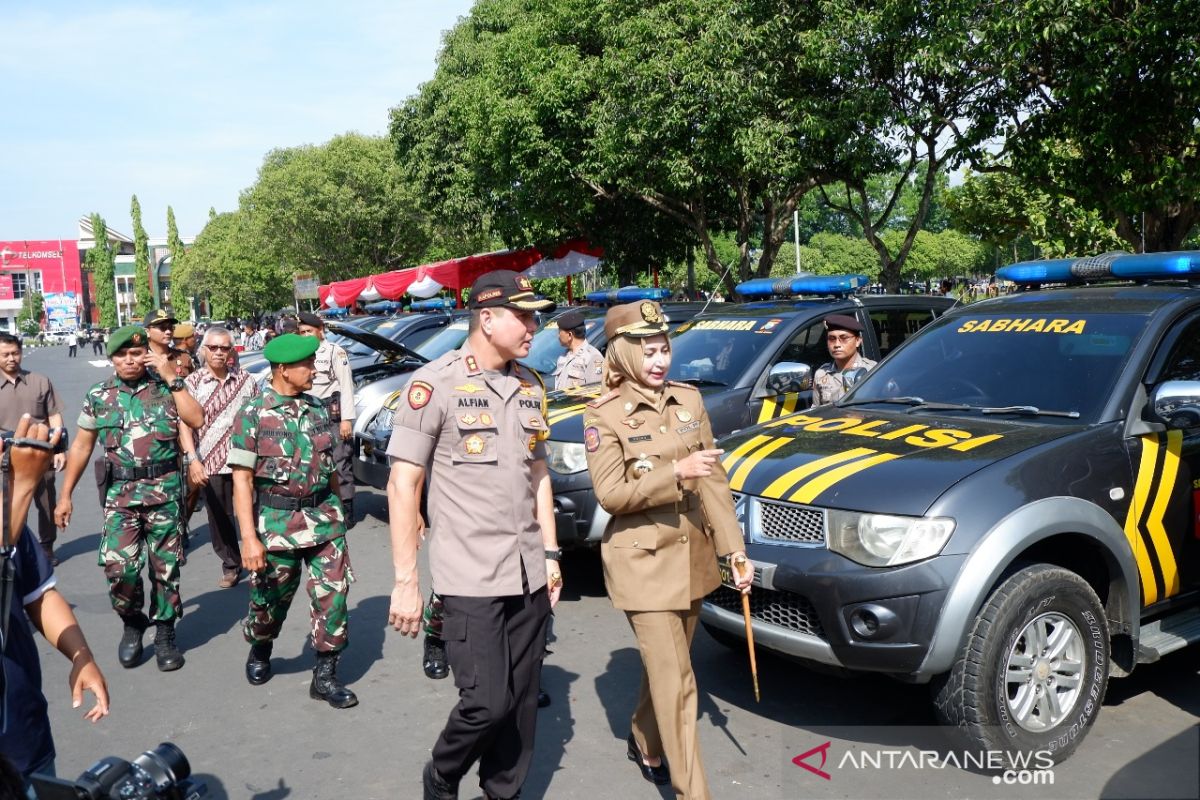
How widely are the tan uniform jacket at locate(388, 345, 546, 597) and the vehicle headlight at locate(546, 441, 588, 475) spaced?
2.72 meters

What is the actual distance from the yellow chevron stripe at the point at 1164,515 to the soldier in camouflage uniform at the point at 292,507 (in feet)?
11.7

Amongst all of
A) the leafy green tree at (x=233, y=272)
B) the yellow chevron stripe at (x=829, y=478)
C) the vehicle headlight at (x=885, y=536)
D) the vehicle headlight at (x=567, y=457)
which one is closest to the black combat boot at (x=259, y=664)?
the vehicle headlight at (x=567, y=457)

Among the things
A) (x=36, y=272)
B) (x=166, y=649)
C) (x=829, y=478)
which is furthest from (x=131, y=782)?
(x=36, y=272)

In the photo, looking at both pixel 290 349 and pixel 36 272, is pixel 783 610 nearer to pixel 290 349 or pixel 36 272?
pixel 290 349

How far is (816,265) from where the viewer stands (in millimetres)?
66250

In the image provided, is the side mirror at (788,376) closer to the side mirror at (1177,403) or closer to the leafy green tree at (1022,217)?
the side mirror at (1177,403)

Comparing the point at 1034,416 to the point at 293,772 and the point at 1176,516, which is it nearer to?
the point at 1176,516

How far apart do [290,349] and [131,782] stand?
9.83ft

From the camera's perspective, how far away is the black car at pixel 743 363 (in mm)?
6051

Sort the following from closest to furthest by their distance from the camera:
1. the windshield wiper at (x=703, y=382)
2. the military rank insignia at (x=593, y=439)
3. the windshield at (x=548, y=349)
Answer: the military rank insignia at (x=593, y=439), the windshield wiper at (x=703, y=382), the windshield at (x=548, y=349)

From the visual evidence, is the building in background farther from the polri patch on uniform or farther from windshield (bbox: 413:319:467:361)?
the polri patch on uniform

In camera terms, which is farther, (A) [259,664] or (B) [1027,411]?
(A) [259,664]

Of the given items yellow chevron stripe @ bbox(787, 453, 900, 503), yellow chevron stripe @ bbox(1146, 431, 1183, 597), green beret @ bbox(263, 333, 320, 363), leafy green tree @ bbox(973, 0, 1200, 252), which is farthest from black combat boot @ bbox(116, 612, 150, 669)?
leafy green tree @ bbox(973, 0, 1200, 252)

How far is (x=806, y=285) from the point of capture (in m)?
7.68
